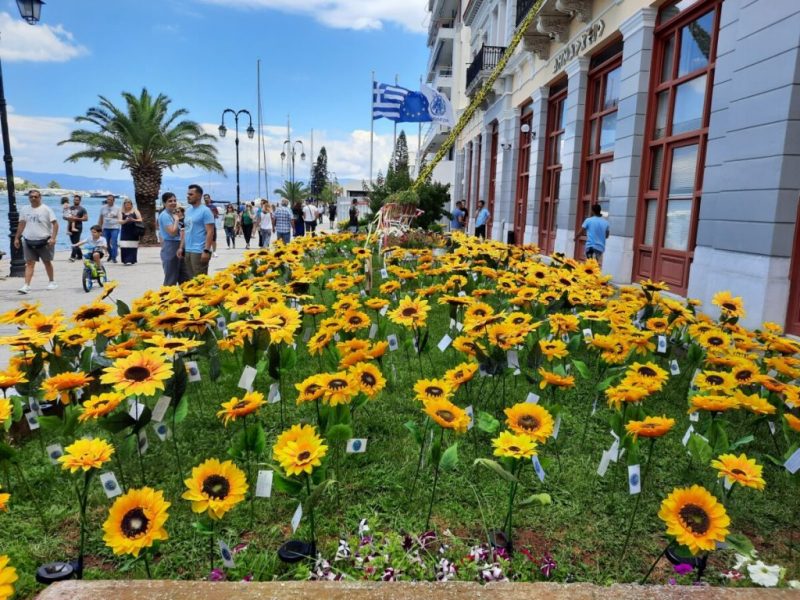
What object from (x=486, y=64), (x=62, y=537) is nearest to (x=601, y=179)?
(x=486, y=64)

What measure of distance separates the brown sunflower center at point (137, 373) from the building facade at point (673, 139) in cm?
698

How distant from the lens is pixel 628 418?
107 inches

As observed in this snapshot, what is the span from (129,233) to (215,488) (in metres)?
16.5

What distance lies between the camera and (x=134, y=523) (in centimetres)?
193

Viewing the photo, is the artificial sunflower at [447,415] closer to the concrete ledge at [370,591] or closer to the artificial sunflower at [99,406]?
the concrete ledge at [370,591]

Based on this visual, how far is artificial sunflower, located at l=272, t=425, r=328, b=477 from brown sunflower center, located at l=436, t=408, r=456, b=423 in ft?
1.74

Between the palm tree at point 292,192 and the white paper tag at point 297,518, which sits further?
the palm tree at point 292,192

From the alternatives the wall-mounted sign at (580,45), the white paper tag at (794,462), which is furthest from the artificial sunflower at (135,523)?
the wall-mounted sign at (580,45)

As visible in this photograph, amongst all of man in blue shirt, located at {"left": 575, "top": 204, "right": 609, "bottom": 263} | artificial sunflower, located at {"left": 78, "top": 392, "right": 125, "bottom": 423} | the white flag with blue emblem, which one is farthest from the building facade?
artificial sunflower, located at {"left": 78, "top": 392, "right": 125, "bottom": 423}

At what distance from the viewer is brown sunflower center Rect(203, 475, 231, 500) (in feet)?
6.75

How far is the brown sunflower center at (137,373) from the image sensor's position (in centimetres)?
251

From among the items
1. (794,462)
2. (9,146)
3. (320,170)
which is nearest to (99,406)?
(794,462)

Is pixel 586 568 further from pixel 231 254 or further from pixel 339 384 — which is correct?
pixel 231 254

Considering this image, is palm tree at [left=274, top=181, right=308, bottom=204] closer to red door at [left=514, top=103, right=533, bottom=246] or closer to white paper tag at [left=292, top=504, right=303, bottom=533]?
red door at [left=514, top=103, right=533, bottom=246]
